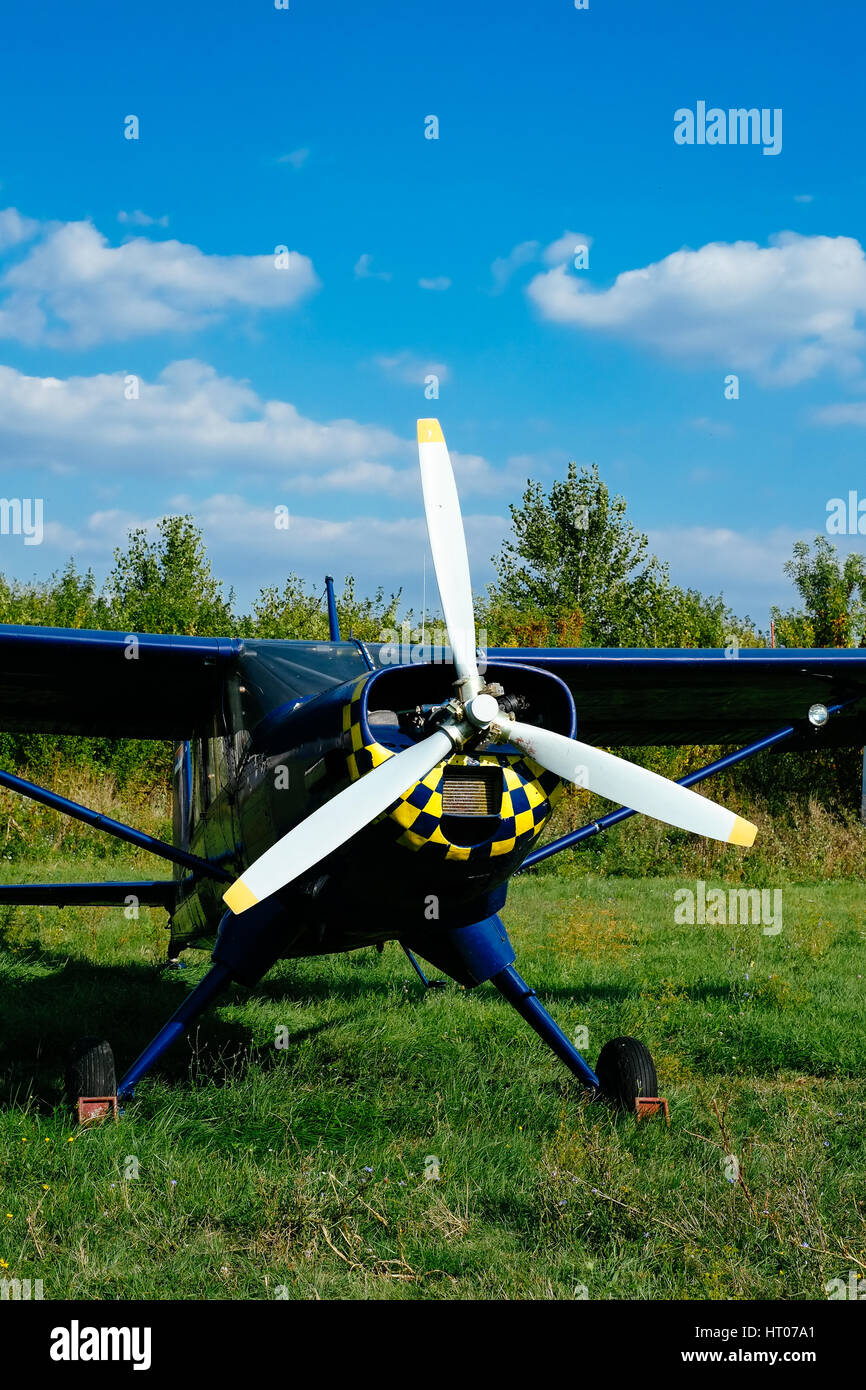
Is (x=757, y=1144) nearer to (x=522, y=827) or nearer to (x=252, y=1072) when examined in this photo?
(x=522, y=827)

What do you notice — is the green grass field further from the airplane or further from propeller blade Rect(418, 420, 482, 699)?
propeller blade Rect(418, 420, 482, 699)

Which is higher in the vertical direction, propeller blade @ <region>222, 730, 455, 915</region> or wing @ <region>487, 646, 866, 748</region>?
wing @ <region>487, 646, 866, 748</region>

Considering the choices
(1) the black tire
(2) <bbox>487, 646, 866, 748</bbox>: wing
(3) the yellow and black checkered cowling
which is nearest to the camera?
(3) the yellow and black checkered cowling

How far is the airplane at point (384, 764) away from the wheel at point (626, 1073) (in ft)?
0.04

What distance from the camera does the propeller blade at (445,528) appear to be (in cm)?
443

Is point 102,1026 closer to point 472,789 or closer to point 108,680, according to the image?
point 108,680

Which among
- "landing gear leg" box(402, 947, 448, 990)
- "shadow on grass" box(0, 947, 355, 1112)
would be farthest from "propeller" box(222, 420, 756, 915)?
"landing gear leg" box(402, 947, 448, 990)

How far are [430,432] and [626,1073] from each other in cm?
344

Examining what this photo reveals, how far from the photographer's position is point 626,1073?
552 cm

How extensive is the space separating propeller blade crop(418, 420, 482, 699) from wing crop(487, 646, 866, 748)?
5.24ft

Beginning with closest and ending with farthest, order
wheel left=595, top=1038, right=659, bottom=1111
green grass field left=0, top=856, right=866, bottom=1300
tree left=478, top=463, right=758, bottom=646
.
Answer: green grass field left=0, top=856, right=866, bottom=1300 < wheel left=595, top=1038, right=659, bottom=1111 < tree left=478, top=463, right=758, bottom=646

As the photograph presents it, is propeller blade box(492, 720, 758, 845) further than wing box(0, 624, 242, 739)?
No

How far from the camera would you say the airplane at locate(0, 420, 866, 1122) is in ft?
13.4
